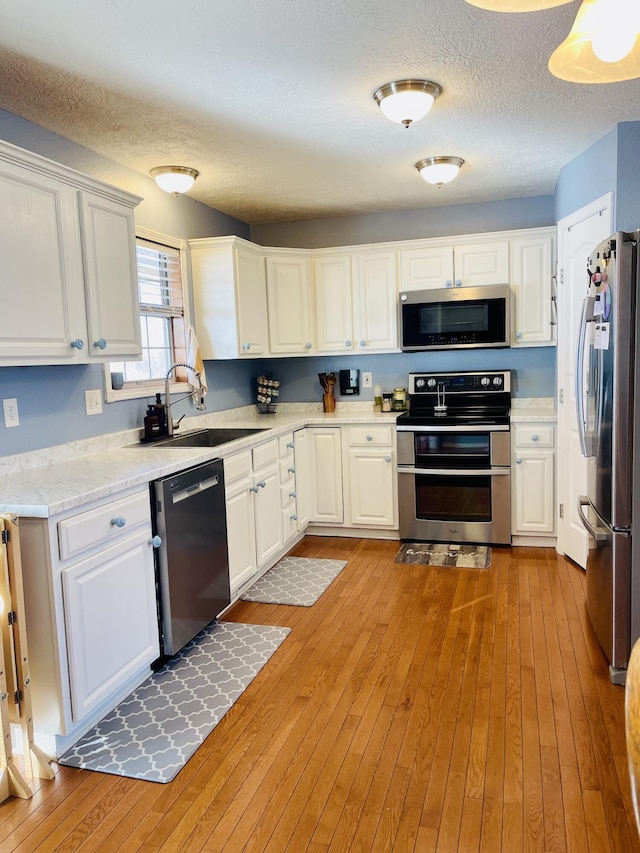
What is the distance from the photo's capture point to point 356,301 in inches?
184

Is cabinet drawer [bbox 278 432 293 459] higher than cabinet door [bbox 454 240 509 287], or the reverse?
cabinet door [bbox 454 240 509 287]

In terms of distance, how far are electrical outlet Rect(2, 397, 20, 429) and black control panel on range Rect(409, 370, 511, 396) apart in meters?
2.97

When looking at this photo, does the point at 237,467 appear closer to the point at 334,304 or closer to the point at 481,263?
the point at 334,304

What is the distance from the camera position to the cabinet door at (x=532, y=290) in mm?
4230

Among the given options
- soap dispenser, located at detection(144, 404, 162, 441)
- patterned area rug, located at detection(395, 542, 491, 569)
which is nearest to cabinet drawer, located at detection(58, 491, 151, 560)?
soap dispenser, located at detection(144, 404, 162, 441)

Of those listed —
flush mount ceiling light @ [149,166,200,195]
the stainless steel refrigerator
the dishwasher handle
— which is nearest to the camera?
the stainless steel refrigerator

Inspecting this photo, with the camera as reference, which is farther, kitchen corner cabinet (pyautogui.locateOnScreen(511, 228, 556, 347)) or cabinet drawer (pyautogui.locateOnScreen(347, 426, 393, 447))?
cabinet drawer (pyautogui.locateOnScreen(347, 426, 393, 447))

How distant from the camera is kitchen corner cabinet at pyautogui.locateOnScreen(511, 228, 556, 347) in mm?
4223

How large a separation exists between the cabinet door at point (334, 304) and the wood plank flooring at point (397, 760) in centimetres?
230

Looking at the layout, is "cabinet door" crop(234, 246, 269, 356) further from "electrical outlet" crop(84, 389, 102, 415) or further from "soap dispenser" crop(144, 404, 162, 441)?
"electrical outlet" crop(84, 389, 102, 415)

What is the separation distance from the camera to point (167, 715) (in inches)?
92.8

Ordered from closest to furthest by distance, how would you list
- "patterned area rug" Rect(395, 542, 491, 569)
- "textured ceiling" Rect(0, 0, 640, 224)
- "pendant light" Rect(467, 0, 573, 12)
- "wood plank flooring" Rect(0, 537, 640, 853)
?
1. "pendant light" Rect(467, 0, 573, 12)
2. "wood plank flooring" Rect(0, 537, 640, 853)
3. "textured ceiling" Rect(0, 0, 640, 224)
4. "patterned area rug" Rect(395, 542, 491, 569)

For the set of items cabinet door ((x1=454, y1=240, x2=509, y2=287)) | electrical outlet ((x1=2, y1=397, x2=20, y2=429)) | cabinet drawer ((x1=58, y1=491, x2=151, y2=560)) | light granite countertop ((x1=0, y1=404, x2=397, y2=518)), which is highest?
cabinet door ((x1=454, y1=240, x2=509, y2=287))

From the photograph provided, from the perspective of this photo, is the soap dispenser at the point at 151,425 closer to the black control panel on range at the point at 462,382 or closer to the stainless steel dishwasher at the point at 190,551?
the stainless steel dishwasher at the point at 190,551
